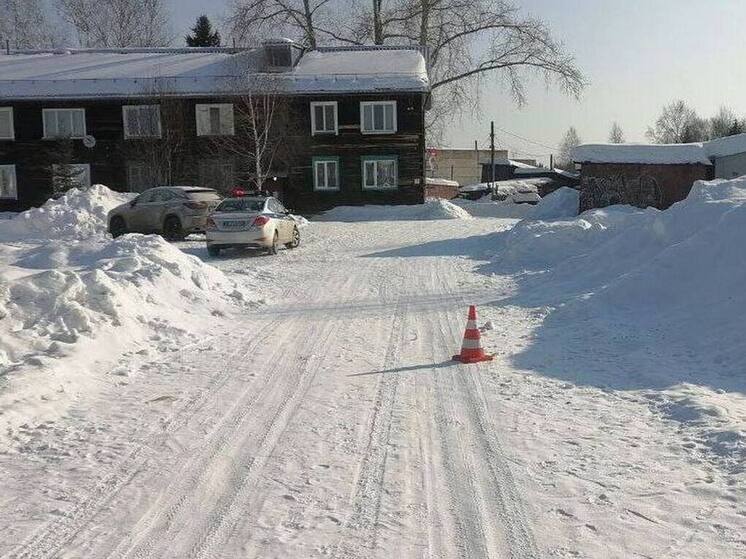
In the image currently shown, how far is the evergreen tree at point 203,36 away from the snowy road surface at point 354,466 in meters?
52.5

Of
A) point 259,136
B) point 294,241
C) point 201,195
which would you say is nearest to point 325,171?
point 259,136

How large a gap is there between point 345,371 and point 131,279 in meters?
4.23

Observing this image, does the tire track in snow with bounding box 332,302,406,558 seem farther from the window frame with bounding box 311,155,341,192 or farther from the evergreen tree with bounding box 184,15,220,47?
the evergreen tree with bounding box 184,15,220,47

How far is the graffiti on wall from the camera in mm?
26234

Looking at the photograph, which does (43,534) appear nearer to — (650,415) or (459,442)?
(459,442)

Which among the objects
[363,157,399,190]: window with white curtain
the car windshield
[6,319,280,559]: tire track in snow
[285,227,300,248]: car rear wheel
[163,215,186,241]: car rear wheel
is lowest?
[6,319,280,559]: tire track in snow

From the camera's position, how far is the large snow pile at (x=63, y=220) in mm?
23469

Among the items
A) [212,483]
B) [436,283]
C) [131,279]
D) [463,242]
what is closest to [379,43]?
[463,242]

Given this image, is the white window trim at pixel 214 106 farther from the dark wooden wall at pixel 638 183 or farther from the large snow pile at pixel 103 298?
the large snow pile at pixel 103 298

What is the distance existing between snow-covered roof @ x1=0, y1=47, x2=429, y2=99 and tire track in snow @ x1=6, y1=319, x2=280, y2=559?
30.5 meters

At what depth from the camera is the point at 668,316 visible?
9.12 m

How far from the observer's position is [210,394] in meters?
6.70

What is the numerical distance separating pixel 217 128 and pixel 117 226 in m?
15.7

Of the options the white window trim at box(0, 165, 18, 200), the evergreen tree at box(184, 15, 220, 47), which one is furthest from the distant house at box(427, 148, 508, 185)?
the white window trim at box(0, 165, 18, 200)
